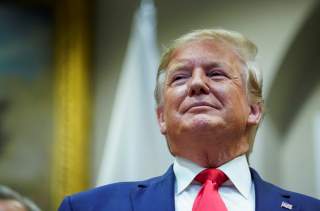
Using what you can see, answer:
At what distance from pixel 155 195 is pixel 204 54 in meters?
0.46

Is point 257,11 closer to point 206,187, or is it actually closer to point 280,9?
point 280,9

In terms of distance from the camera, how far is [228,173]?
1676 mm

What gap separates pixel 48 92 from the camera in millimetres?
3709

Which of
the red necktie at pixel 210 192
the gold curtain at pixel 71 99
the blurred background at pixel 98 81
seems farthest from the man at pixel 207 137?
the gold curtain at pixel 71 99

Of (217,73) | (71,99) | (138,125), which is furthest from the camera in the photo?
(71,99)

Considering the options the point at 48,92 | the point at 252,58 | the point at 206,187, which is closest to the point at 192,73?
the point at 252,58

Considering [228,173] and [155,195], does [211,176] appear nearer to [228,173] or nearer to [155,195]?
[228,173]

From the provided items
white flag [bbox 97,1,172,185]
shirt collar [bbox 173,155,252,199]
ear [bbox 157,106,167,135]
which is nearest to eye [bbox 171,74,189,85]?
ear [bbox 157,106,167,135]

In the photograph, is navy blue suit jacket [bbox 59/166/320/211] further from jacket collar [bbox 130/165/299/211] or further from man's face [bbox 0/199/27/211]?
man's face [bbox 0/199/27/211]

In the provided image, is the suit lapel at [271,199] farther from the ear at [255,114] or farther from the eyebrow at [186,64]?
the eyebrow at [186,64]

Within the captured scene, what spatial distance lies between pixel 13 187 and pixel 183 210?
2.20 metres

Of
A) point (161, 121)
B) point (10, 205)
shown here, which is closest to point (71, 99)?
point (10, 205)

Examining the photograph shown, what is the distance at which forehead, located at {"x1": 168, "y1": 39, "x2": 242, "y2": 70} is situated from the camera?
5.91 feet

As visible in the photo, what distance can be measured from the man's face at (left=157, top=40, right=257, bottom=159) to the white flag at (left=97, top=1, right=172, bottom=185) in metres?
0.93
